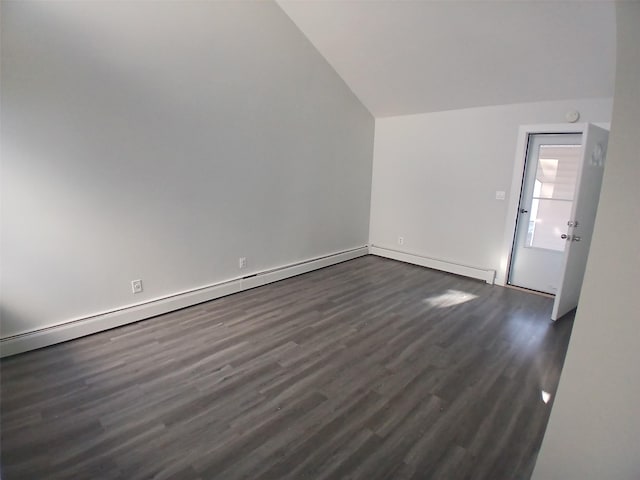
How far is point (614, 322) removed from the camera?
1.05 m

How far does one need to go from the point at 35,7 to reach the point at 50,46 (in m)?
0.24

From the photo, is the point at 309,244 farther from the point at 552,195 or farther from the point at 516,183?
the point at 552,195

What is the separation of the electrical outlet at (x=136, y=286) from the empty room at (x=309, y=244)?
0.10 ft

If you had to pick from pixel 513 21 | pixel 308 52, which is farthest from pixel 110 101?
pixel 513 21

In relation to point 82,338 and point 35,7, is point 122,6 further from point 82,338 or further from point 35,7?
point 82,338

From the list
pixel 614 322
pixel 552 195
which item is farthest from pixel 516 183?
pixel 614 322

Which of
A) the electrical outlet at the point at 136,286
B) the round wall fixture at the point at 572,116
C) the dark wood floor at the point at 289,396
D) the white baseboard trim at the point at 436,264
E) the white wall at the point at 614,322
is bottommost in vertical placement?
the dark wood floor at the point at 289,396

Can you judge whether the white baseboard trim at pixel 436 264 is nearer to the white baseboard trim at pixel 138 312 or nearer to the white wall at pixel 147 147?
the white baseboard trim at pixel 138 312

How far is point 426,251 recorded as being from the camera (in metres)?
5.07

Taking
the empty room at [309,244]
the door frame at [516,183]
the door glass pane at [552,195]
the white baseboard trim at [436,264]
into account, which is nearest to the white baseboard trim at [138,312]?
the empty room at [309,244]

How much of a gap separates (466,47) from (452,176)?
1.72 metres

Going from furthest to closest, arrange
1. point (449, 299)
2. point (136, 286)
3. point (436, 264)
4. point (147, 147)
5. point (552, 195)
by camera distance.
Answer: point (436, 264)
point (552, 195)
point (449, 299)
point (136, 286)
point (147, 147)

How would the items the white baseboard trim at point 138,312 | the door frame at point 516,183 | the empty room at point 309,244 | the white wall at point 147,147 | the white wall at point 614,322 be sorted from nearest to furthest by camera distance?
the white wall at point 614,322 → the empty room at point 309,244 → the white wall at point 147,147 → the white baseboard trim at point 138,312 → the door frame at point 516,183

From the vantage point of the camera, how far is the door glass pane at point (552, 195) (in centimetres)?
379
